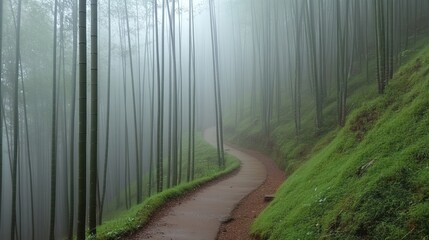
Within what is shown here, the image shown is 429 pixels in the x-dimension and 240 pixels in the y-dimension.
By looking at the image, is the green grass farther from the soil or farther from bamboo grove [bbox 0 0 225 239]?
bamboo grove [bbox 0 0 225 239]

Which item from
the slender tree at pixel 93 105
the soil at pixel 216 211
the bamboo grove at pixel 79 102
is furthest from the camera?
the soil at pixel 216 211

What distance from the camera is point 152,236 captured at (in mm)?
5500

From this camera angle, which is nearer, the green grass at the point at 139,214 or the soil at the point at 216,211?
the green grass at the point at 139,214

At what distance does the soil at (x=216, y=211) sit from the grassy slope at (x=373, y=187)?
880mm

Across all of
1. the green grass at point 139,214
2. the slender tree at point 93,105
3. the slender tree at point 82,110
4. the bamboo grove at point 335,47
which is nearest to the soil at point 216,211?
the green grass at point 139,214

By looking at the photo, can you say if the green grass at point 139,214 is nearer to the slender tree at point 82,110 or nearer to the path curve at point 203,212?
the path curve at point 203,212

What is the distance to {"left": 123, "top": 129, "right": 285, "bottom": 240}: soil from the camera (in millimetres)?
5754

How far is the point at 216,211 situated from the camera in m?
7.17

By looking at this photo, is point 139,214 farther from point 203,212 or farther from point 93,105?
Answer: point 93,105

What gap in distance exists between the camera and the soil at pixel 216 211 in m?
5.75

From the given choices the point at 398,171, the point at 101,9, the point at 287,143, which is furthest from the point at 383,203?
the point at 101,9

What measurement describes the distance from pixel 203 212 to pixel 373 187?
13.5 ft

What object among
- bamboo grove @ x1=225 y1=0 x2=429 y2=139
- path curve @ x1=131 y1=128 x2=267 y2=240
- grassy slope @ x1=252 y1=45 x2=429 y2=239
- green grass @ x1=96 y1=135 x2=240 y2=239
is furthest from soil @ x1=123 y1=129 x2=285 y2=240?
bamboo grove @ x1=225 y1=0 x2=429 y2=139

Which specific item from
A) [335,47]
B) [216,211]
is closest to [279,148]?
[335,47]
